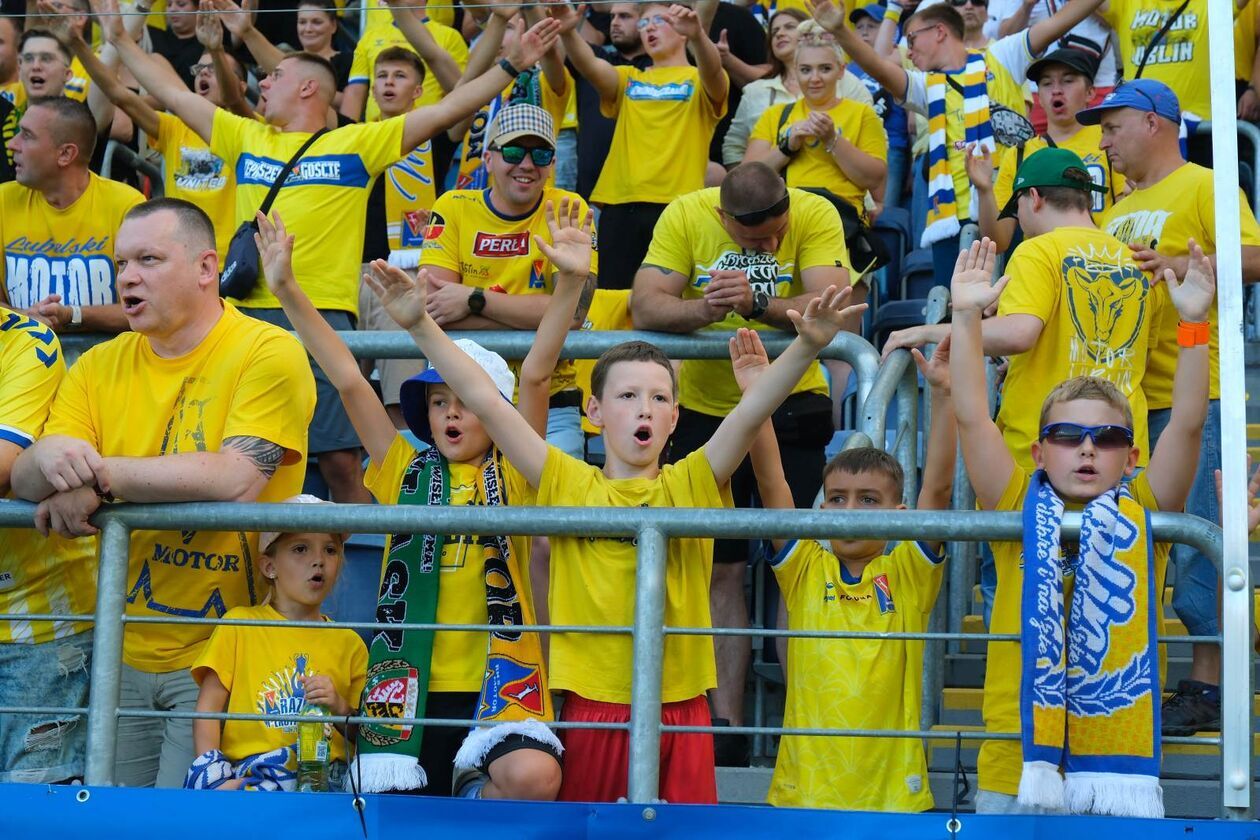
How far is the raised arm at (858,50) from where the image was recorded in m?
7.77

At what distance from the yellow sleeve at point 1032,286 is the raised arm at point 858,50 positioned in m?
2.48

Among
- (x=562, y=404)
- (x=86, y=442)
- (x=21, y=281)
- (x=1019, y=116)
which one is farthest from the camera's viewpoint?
(x=1019, y=116)

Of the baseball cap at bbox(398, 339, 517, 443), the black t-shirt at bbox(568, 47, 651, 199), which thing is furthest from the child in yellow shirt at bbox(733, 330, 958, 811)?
the black t-shirt at bbox(568, 47, 651, 199)

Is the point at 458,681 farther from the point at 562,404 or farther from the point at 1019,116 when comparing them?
the point at 1019,116

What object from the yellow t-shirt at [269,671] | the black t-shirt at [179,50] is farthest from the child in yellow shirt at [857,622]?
the black t-shirt at [179,50]

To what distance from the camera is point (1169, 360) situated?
596cm

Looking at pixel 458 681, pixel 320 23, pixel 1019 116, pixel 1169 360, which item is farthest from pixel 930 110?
pixel 458 681

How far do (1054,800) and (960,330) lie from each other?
48.9 inches

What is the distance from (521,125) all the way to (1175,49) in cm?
358

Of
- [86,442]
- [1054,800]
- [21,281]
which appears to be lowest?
[1054,800]

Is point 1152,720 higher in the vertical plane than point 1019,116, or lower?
lower

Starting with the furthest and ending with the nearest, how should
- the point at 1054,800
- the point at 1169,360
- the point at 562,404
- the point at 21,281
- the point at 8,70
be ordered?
1. the point at 8,70
2. the point at 21,281
3. the point at 562,404
4. the point at 1169,360
5. the point at 1054,800

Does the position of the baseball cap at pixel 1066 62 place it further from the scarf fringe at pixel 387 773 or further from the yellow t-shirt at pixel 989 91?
the scarf fringe at pixel 387 773

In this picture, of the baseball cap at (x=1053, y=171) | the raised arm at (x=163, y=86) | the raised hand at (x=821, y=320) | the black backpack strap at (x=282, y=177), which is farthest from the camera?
the raised arm at (x=163, y=86)
